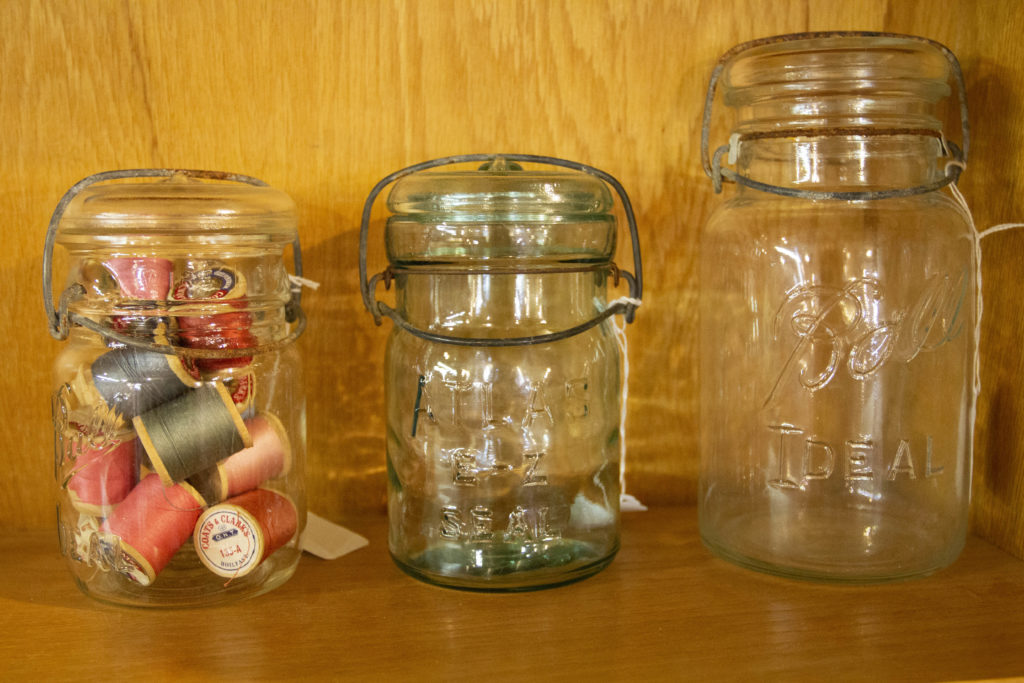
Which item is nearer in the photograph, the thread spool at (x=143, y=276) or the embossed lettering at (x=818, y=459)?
the thread spool at (x=143, y=276)

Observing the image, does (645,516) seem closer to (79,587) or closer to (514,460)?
(514,460)

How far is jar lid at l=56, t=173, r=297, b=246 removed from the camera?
68 cm

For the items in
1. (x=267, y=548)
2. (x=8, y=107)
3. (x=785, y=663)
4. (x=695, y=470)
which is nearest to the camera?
(x=785, y=663)

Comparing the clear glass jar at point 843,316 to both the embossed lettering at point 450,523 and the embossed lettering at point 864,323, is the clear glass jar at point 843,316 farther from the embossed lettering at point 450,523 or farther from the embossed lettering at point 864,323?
the embossed lettering at point 450,523

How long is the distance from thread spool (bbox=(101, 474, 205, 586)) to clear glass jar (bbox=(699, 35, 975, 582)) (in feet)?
1.37

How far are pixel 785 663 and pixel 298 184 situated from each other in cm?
56

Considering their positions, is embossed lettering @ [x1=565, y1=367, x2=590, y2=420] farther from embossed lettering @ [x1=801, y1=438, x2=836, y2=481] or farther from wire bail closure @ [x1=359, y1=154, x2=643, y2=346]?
embossed lettering @ [x1=801, y1=438, x2=836, y2=481]

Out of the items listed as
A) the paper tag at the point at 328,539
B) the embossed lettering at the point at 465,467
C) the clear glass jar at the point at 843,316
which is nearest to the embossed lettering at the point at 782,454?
the clear glass jar at the point at 843,316

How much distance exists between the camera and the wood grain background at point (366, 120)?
828mm

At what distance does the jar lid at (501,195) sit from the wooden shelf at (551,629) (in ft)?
0.93

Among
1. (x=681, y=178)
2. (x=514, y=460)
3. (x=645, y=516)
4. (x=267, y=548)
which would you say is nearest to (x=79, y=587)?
(x=267, y=548)

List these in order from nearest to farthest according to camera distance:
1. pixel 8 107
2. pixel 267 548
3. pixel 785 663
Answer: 1. pixel 785 663
2. pixel 267 548
3. pixel 8 107

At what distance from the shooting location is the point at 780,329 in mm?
791

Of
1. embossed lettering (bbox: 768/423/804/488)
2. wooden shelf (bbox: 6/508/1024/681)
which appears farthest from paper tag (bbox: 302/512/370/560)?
embossed lettering (bbox: 768/423/804/488)
